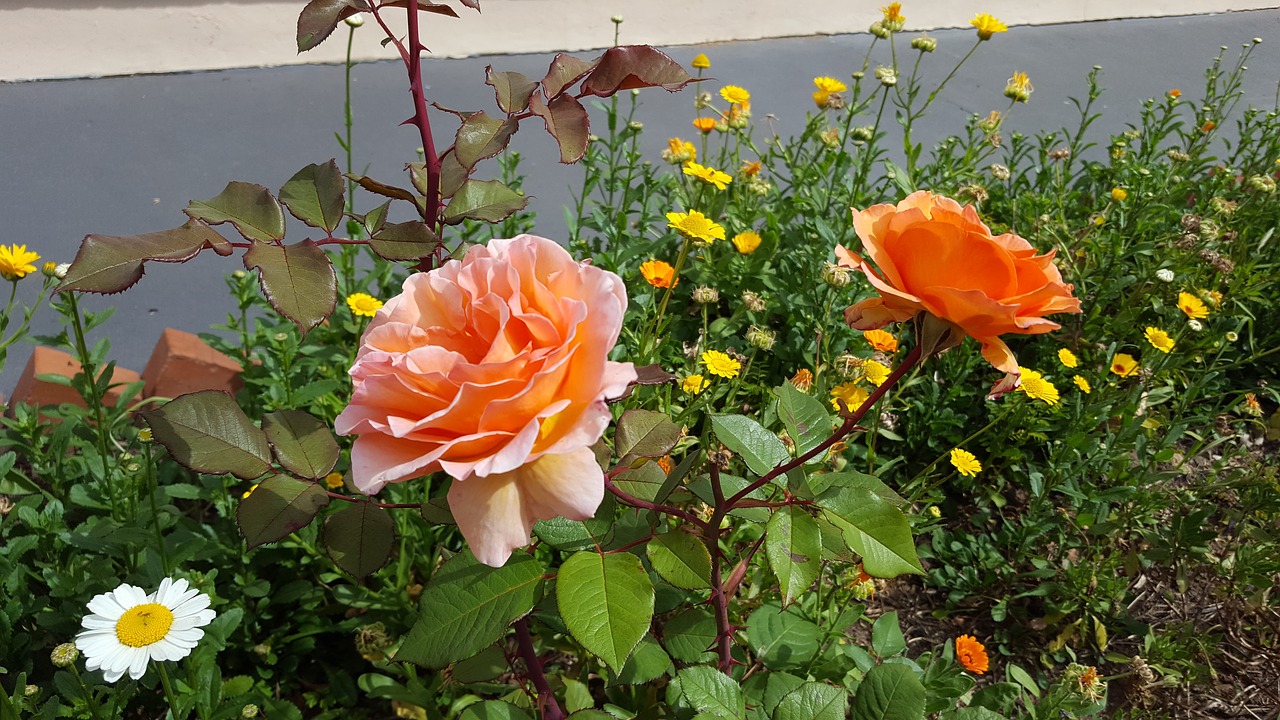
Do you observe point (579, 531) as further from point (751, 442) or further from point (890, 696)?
point (890, 696)

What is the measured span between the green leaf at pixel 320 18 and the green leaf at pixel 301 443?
1.18 ft

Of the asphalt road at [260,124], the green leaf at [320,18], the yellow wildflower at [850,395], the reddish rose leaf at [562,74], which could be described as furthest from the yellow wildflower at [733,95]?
the green leaf at [320,18]

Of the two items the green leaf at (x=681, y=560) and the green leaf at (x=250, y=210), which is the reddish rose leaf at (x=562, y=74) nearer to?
the green leaf at (x=250, y=210)

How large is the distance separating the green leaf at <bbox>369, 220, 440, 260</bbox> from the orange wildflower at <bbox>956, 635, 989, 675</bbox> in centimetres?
111

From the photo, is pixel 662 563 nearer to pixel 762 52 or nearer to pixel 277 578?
pixel 277 578

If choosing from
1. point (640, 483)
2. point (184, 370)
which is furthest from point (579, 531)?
point (184, 370)

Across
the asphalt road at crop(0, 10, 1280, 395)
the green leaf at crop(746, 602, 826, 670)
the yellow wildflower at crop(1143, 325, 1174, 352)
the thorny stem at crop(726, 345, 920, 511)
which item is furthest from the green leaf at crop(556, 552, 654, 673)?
the asphalt road at crop(0, 10, 1280, 395)

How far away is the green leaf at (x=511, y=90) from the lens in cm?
85

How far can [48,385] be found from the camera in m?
1.92

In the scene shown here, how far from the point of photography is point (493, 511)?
62 centimetres

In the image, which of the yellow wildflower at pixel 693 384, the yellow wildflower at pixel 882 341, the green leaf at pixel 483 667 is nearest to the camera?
the green leaf at pixel 483 667

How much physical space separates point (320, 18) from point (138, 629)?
27.9 inches

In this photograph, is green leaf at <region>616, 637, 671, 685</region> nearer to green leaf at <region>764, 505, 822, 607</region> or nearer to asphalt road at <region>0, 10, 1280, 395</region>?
green leaf at <region>764, 505, 822, 607</region>

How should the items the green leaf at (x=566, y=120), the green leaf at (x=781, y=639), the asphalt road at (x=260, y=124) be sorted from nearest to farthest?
1. the green leaf at (x=566, y=120)
2. the green leaf at (x=781, y=639)
3. the asphalt road at (x=260, y=124)
